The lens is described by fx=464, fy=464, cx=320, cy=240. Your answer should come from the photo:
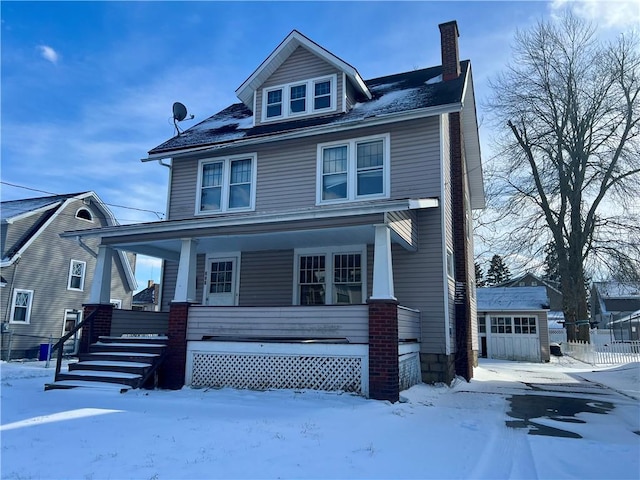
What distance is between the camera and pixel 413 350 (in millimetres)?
10180

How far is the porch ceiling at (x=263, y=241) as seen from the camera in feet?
32.6

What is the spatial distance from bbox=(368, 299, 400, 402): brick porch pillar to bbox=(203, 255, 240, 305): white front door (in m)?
5.32

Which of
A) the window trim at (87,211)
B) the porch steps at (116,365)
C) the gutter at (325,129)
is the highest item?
the window trim at (87,211)

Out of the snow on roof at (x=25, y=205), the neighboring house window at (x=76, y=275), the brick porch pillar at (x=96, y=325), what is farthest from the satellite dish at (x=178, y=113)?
the neighboring house window at (x=76, y=275)

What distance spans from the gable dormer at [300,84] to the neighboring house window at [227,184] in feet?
5.13

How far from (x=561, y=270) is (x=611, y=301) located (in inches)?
1331

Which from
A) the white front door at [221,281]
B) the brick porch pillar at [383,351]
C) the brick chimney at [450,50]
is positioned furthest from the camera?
the brick chimney at [450,50]

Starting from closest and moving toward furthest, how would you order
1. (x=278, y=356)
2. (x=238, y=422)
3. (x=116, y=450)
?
(x=116, y=450), (x=238, y=422), (x=278, y=356)

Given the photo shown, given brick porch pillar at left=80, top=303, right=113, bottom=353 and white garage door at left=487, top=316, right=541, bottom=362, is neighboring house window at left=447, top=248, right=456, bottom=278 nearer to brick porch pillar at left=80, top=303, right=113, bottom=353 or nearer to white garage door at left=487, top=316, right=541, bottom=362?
brick porch pillar at left=80, top=303, right=113, bottom=353

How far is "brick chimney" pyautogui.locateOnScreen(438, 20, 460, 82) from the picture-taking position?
13547 millimetres

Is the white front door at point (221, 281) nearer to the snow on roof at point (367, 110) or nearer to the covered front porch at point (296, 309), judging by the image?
the covered front porch at point (296, 309)

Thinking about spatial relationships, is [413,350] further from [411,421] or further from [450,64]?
[450,64]

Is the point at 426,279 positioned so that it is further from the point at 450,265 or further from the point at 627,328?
the point at 627,328

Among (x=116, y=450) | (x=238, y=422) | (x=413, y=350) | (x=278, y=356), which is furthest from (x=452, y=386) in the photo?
(x=116, y=450)
